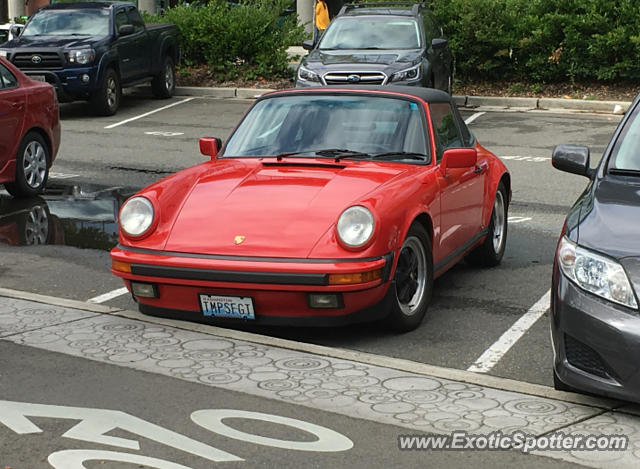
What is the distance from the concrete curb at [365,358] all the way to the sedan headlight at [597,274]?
0.64 m

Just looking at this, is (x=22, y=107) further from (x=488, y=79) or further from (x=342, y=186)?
(x=488, y=79)

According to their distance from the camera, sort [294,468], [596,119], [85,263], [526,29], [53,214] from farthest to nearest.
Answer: [526,29] < [596,119] < [53,214] < [85,263] < [294,468]

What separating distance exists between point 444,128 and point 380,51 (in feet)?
32.0

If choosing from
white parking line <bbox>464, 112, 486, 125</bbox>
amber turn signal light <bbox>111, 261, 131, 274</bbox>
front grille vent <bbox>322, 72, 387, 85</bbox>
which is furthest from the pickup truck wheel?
amber turn signal light <bbox>111, 261, 131, 274</bbox>

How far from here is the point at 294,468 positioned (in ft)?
15.5

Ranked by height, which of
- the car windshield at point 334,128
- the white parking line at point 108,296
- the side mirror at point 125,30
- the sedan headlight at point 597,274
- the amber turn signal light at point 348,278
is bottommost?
the white parking line at point 108,296

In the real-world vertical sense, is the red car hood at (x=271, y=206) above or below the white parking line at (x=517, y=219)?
above

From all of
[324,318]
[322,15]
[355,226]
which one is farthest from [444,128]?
[322,15]

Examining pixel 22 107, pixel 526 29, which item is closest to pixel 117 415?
pixel 22 107

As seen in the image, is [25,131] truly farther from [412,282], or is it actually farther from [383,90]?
[412,282]

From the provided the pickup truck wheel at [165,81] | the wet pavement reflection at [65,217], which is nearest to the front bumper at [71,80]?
the pickup truck wheel at [165,81]

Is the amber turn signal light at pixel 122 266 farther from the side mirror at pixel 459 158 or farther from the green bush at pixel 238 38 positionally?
the green bush at pixel 238 38

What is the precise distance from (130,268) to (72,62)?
12.9 metres

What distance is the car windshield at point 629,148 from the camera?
6207 millimetres
